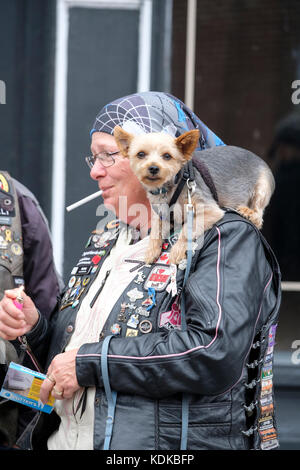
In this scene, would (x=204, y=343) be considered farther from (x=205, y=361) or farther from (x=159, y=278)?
(x=159, y=278)

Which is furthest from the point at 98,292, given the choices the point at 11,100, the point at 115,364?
the point at 11,100

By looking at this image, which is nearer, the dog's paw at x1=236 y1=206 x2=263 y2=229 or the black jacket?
the black jacket

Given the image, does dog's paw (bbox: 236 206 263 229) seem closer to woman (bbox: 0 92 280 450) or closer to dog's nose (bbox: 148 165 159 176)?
woman (bbox: 0 92 280 450)

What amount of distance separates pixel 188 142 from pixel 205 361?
2.33ft

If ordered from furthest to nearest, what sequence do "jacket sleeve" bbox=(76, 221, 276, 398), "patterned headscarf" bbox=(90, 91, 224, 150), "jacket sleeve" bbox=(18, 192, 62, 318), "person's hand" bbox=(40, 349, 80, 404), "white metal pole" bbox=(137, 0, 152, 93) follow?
"white metal pole" bbox=(137, 0, 152, 93) < "jacket sleeve" bbox=(18, 192, 62, 318) < "patterned headscarf" bbox=(90, 91, 224, 150) < "person's hand" bbox=(40, 349, 80, 404) < "jacket sleeve" bbox=(76, 221, 276, 398)

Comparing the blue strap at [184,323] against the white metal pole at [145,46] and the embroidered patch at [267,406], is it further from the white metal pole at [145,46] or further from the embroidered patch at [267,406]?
the white metal pole at [145,46]

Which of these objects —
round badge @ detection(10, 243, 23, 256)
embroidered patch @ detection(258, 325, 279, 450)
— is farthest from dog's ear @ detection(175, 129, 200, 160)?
round badge @ detection(10, 243, 23, 256)

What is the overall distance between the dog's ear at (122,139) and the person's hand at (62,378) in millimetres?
703

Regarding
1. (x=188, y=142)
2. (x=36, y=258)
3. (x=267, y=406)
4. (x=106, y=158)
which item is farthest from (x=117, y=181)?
(x=267, y=406)

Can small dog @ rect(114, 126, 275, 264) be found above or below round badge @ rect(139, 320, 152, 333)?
above

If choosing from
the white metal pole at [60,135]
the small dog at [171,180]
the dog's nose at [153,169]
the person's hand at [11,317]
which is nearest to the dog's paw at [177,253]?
the small dog at [171,180]

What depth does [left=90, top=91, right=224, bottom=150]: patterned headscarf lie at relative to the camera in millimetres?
2123

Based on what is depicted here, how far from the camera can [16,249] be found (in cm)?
253

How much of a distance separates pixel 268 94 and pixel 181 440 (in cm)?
337
